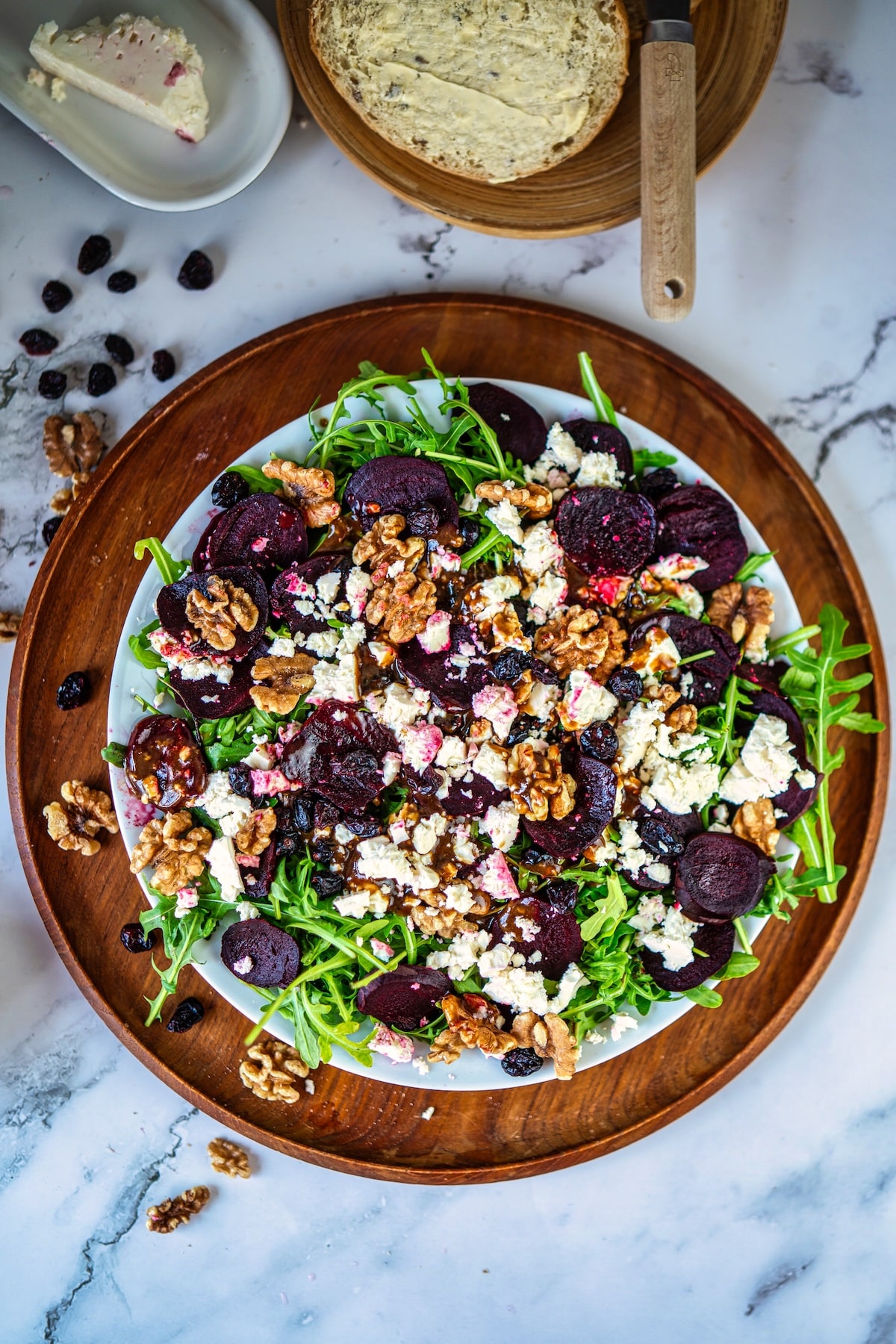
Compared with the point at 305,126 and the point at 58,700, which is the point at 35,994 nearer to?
the point at 58,700

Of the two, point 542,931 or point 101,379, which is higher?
point 101,379

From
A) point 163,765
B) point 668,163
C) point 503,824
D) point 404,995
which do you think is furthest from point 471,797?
point 668,163

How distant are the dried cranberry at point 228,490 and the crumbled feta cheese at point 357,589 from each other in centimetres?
29

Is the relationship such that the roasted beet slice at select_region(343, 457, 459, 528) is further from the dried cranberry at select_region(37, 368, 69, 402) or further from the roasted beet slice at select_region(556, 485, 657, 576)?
the dried cranberry at select_region(37, 368, 69, 402)

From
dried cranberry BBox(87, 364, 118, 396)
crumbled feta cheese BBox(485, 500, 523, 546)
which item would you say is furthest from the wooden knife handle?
dried cranberry BBox(87, 364, 118, 396)

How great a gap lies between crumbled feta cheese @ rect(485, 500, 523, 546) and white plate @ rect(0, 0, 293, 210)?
1.00 metres

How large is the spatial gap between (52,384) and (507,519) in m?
1.18

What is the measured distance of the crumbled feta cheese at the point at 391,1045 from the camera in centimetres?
203

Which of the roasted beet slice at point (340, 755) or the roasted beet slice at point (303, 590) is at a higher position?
the roasted beet slice at point (303, 590)

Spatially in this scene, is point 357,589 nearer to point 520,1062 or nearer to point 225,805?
point 225,805

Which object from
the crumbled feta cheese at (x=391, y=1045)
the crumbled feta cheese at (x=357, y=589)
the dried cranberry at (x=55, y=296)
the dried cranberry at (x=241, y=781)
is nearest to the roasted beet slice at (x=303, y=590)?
the crumbled feta cheese at (x=357, y=589)

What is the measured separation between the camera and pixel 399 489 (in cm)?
199

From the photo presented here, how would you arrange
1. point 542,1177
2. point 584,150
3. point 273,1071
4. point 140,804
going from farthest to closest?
point 542,1177
point 584,150
point 273,1071
point 140,804

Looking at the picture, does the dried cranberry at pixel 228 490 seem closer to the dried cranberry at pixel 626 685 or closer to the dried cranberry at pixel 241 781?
the dried cranberry at pixel 241 781
